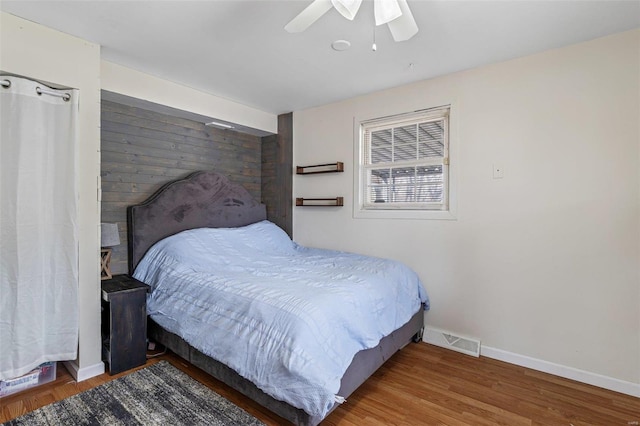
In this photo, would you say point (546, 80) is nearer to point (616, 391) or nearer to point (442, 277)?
point (442, 277)

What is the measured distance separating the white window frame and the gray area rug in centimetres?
216

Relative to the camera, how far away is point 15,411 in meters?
1.89

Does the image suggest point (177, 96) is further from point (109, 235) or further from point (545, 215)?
point (545, 215)

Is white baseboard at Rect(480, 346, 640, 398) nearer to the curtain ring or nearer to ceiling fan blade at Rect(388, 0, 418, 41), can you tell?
ceiling fan blade at Rect(388, 0, 418, 41)

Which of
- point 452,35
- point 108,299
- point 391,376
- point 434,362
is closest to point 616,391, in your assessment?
point 434,362

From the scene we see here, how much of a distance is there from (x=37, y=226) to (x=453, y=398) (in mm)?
2957

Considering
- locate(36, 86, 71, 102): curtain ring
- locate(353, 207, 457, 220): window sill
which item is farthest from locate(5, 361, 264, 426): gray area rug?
locate(353, 207, 457, 220): window sill

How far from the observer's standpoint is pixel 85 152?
2.24 m

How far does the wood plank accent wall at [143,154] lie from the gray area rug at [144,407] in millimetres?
1176

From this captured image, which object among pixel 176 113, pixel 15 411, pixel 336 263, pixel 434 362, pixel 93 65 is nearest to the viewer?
pixel 15 411

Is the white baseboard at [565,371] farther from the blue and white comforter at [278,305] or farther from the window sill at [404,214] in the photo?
the window sill at [404,214]

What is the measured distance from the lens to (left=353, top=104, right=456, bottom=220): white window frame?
9.40ft

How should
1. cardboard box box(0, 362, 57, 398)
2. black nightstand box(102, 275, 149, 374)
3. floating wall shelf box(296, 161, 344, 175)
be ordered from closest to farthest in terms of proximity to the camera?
cardboard box box(0, 362, 57, 398)
black nightstand box(102, 275, 149, 374)
floating wall shelf box(296, 161, 344, 175)

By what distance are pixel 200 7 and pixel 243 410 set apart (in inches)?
97.2
